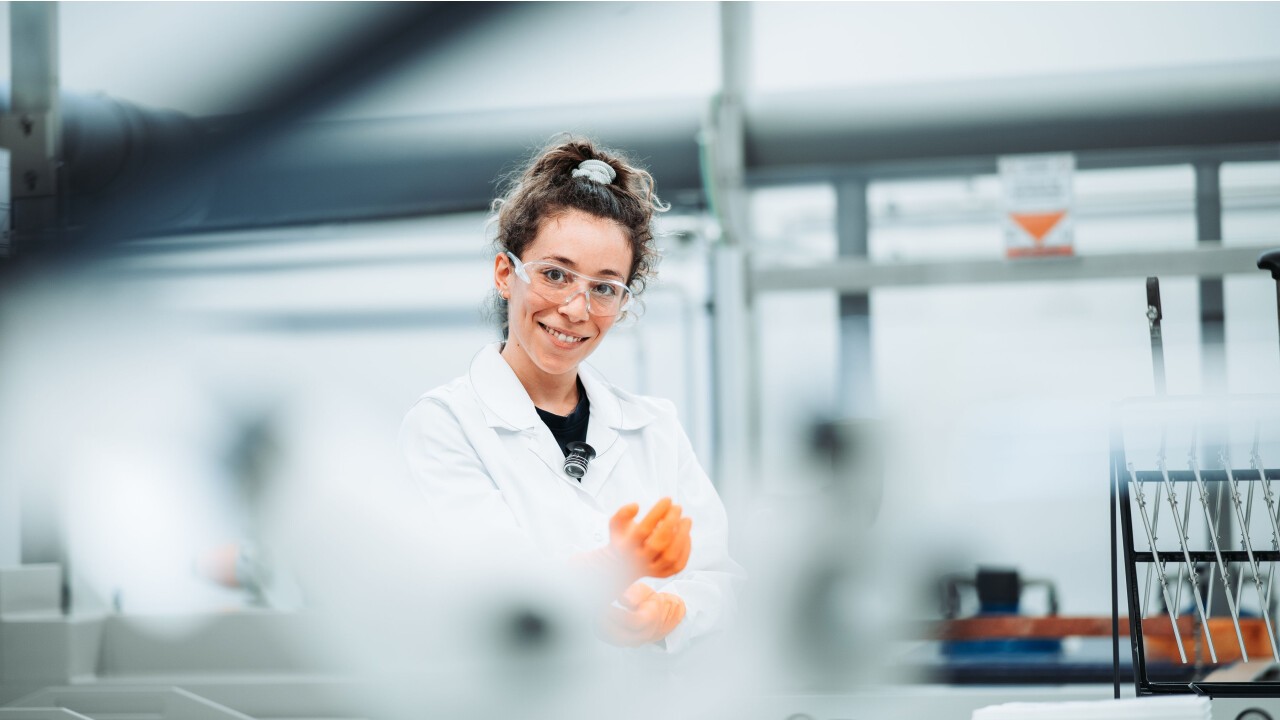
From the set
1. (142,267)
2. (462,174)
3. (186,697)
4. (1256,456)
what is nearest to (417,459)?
(1256,456)

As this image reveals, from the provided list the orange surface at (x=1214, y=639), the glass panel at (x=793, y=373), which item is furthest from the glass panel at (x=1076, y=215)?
the orange surface at (x=1214, y=639)

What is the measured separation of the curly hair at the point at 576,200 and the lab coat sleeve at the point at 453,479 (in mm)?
221

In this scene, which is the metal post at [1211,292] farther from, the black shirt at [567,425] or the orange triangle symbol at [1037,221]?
the black shirt at [567,425]

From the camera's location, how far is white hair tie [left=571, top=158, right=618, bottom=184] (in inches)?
49.5

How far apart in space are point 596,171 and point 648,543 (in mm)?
506

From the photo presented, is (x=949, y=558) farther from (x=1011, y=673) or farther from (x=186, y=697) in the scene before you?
(x=186, y=697)

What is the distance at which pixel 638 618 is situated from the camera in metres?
1.04

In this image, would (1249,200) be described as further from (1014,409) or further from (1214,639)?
(1214,639)

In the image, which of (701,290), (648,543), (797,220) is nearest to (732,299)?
(701,290)

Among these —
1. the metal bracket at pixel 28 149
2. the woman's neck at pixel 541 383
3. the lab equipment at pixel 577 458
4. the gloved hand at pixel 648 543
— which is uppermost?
the metal bracket at pixel 28 149

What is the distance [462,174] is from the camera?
2596mm

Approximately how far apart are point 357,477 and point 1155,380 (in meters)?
1.30

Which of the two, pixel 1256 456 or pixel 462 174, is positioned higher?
pixel 462 174

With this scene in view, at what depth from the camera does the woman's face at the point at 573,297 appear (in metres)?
1.21
